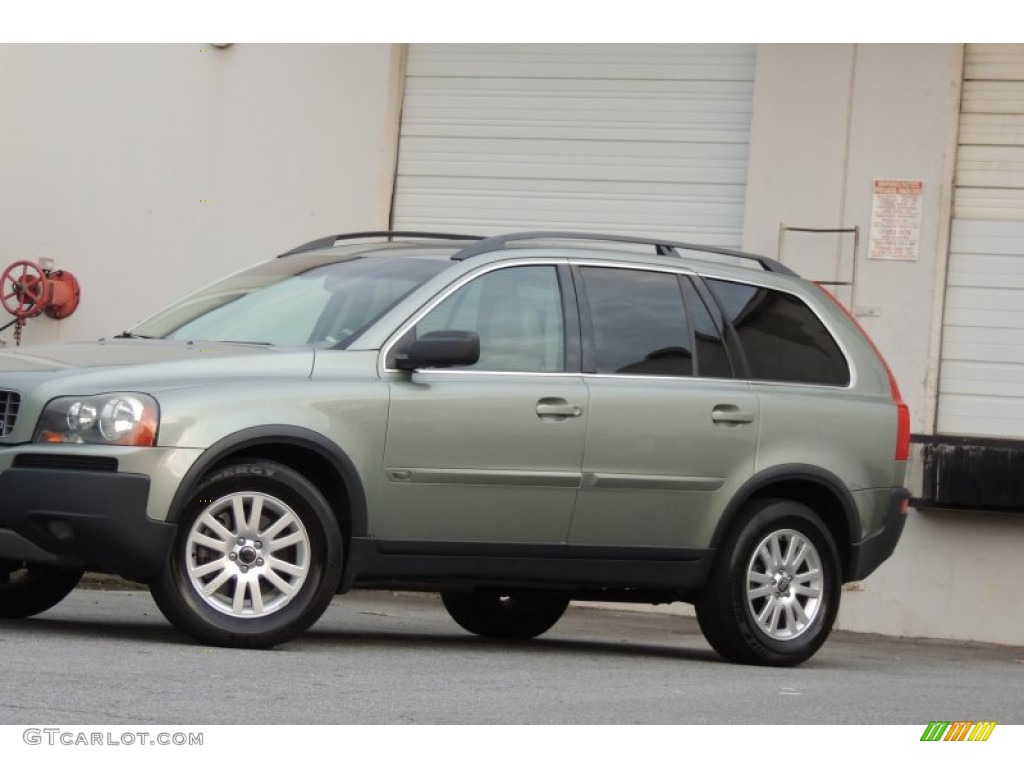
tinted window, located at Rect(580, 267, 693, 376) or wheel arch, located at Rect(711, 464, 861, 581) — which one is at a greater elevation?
tinted window, located at Rect(580, 267, 693, 376)

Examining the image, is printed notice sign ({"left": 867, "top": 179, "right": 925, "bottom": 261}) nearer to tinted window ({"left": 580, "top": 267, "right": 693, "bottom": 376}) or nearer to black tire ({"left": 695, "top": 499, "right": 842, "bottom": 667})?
black tire ({"left": 695, "top": 499, "right": 842, "bottom": 667})

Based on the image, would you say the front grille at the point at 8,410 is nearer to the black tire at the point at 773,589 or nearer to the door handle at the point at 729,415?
the door handle at the point at 729,415

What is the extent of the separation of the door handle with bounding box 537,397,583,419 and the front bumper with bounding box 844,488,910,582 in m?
1.71

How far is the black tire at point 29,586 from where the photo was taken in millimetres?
8742

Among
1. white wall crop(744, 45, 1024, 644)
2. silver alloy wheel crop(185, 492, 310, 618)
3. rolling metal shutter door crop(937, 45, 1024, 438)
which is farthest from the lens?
rolling metal shutter door crop(937, 45, 1024, 438)

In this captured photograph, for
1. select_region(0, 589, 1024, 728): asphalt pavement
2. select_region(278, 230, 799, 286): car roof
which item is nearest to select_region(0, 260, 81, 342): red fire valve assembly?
select_region(0, 589, 1024, 728): asphalt pavement

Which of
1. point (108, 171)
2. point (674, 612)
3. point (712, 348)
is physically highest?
point (108, 171)

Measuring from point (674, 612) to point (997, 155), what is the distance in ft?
12.9

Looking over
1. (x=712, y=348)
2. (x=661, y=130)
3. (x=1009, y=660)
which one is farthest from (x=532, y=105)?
(x=712, y=348)

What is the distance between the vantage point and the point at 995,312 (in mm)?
14586

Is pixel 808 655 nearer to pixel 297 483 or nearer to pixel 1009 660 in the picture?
pixel 297 483

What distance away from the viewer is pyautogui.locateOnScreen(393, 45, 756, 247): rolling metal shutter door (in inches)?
595
